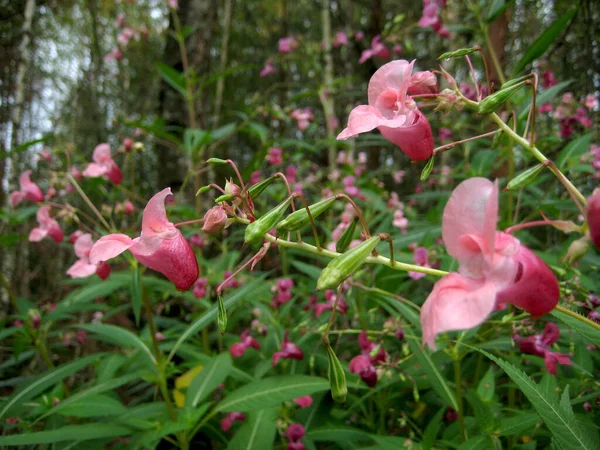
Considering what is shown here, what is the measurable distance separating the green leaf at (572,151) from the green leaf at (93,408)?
226cm

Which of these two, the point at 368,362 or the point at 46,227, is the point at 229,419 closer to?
the point at 368,362

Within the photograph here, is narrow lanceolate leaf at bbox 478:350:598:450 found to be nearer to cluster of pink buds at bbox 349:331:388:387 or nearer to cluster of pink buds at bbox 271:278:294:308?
cluster of pink buds at bbox 349:331:388:387

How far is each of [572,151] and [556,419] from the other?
1.66 metres

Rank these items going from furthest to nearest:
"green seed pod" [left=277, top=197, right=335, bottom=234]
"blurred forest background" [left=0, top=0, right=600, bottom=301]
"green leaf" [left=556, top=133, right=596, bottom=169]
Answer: "blurred forest background" [left=0, top=0, right=600, bottom=301] < "green leaf" [left=556, top=133, right=596, bottom=169] < "green seed pod" [left=277, top=197, right=335, bottom=234]

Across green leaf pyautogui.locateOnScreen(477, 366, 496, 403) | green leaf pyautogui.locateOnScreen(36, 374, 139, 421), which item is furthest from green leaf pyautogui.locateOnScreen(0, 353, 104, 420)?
green leaf pyautogui.locateOnScreen(477, 366, 496, 403)

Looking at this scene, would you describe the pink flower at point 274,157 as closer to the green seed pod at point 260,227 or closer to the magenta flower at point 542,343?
the magenta flower at point 542,343

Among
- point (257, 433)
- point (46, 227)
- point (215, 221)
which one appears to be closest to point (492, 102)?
point (215, 221)

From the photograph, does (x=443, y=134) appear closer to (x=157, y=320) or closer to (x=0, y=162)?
(x=157, y=320)

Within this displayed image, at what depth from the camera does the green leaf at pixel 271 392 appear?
4.61 feet

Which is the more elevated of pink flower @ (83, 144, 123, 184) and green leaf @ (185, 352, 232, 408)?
pink flower @ (83, 144, 123, 184)

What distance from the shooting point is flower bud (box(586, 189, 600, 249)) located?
64 cm

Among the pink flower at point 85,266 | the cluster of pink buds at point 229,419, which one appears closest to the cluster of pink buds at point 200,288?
the pink flower at point 85,266

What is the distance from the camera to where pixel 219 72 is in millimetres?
3277

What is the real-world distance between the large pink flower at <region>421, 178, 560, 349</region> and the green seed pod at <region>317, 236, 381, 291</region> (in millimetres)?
162
